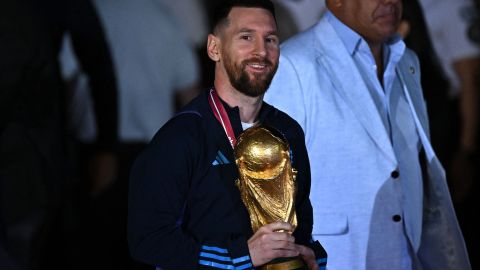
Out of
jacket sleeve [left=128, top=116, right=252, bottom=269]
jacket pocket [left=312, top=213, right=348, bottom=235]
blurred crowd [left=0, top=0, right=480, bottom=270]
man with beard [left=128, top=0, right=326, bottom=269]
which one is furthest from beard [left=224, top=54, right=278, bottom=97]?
blurred crowd [left=0, top=0, right=480, bottom=270]

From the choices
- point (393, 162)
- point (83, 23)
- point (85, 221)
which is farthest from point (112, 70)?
point (393, 162)

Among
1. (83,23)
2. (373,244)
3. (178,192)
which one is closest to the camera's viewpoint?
(178,192)

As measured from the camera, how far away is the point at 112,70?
4.91 meters

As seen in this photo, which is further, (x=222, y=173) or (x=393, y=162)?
(x=393, y=162)

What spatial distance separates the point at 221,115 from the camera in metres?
2.68

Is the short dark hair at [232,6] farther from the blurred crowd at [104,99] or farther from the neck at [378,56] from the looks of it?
the blurred crowd at [104,99]

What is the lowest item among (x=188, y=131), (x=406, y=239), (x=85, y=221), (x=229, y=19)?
(x=85, y=221)

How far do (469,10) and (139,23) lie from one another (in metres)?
1.64

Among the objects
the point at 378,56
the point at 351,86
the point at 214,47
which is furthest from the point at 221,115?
the point at 378,56

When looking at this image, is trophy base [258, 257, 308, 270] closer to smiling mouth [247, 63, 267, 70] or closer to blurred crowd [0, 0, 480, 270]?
smiling mouth [247, 63, 267, 70]

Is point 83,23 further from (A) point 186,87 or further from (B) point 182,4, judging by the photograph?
(B) point 182,4

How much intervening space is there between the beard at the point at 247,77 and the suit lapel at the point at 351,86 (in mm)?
795

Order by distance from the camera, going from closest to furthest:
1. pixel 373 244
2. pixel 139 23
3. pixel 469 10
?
1. pixel 373 244
2. pixel 139 23
3. pixel 469 10

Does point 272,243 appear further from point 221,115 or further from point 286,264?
point 221,115
